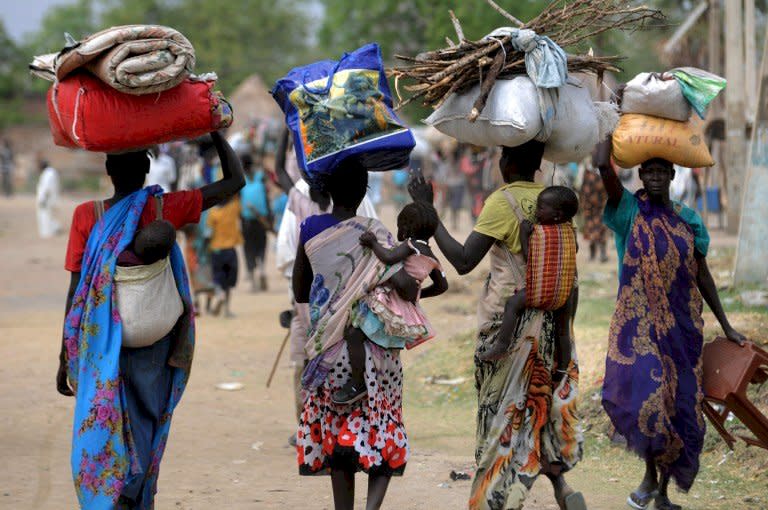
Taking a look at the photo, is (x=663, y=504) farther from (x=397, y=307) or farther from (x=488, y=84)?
(x=488, y=84)

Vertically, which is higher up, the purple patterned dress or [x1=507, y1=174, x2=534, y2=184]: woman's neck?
[x1=507, y1=174, x2=534, y2=184]: woman's neck

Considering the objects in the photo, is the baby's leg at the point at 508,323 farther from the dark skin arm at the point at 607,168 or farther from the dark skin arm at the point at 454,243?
the dark skin arm at the point at 607,168

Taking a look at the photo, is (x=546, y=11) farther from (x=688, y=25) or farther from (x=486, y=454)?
(x=688, y=25)

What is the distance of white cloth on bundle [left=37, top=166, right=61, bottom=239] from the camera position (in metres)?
27.7

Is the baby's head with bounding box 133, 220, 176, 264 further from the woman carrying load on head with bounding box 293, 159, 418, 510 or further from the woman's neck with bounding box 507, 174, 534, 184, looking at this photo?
the woman's neck with bounding box 507, 174, 534, 184

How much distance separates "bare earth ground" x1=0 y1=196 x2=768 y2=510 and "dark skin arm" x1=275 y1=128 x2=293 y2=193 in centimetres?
173

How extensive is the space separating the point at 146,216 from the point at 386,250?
101 centimetres

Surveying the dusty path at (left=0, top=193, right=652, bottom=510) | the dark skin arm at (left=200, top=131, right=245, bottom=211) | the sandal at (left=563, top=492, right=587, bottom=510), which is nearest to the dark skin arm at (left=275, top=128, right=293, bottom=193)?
the dusty path at (left=0, top=193, right=652, bottom=510)

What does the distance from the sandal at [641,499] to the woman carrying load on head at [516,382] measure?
0.72 meters

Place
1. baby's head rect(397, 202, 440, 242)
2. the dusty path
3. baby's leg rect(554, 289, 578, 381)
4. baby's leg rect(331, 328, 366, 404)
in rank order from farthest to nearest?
1. the dusty path
2. baby's leg rect(554, 289, 578, 381)
3. baby's leg rect(331, 328, 366, 404)
4. baby's head rect(397, 202, 440, 242)

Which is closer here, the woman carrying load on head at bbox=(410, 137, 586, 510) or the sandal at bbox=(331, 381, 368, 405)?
the sandal at bbox=(331, 381, 368, 405)

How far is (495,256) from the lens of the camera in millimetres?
5047

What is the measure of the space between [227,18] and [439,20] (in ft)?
99.1

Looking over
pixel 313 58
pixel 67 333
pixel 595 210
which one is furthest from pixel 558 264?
pixel 313 58
